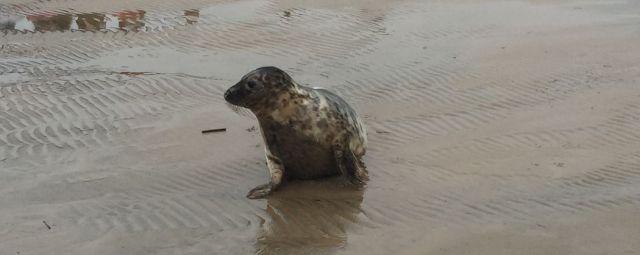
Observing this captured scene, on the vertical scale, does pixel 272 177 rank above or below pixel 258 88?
below

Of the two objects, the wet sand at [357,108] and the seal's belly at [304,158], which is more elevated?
the seal's belly at [304,158]

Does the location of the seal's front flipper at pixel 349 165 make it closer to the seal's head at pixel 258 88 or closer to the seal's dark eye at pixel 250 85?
the seal's head at pixel 258 88

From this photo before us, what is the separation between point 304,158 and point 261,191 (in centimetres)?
37

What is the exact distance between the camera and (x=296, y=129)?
6.35 metres

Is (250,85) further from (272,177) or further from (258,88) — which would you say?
(272,177)

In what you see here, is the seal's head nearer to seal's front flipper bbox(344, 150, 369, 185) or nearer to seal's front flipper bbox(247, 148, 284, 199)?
seal's front flipper bbox(247, 148, 284, 199)

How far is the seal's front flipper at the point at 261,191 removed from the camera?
6.38 meters

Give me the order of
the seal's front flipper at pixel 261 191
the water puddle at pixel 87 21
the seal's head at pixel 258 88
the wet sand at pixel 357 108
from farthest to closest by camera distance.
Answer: the water puddle at pixel 87 21, the seal's front flipper at pixel 261 191, the seal's head at pixel 258 88, the wet sand at pixel 357 108

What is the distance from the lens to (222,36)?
1206cm

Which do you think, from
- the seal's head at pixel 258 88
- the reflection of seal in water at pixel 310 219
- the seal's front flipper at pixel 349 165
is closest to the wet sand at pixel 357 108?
A: the reflection of seal in water at pixel 310 219

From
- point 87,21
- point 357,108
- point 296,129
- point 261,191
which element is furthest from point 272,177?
point 87,21

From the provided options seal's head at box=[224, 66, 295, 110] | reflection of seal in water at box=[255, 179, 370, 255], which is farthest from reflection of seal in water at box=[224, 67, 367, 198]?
reflection of seal in water at box=[255, 179, 370, 255]

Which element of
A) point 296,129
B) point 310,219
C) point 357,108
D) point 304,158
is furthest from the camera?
point 357,108

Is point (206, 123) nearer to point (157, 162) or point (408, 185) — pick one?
point (157, 162)
